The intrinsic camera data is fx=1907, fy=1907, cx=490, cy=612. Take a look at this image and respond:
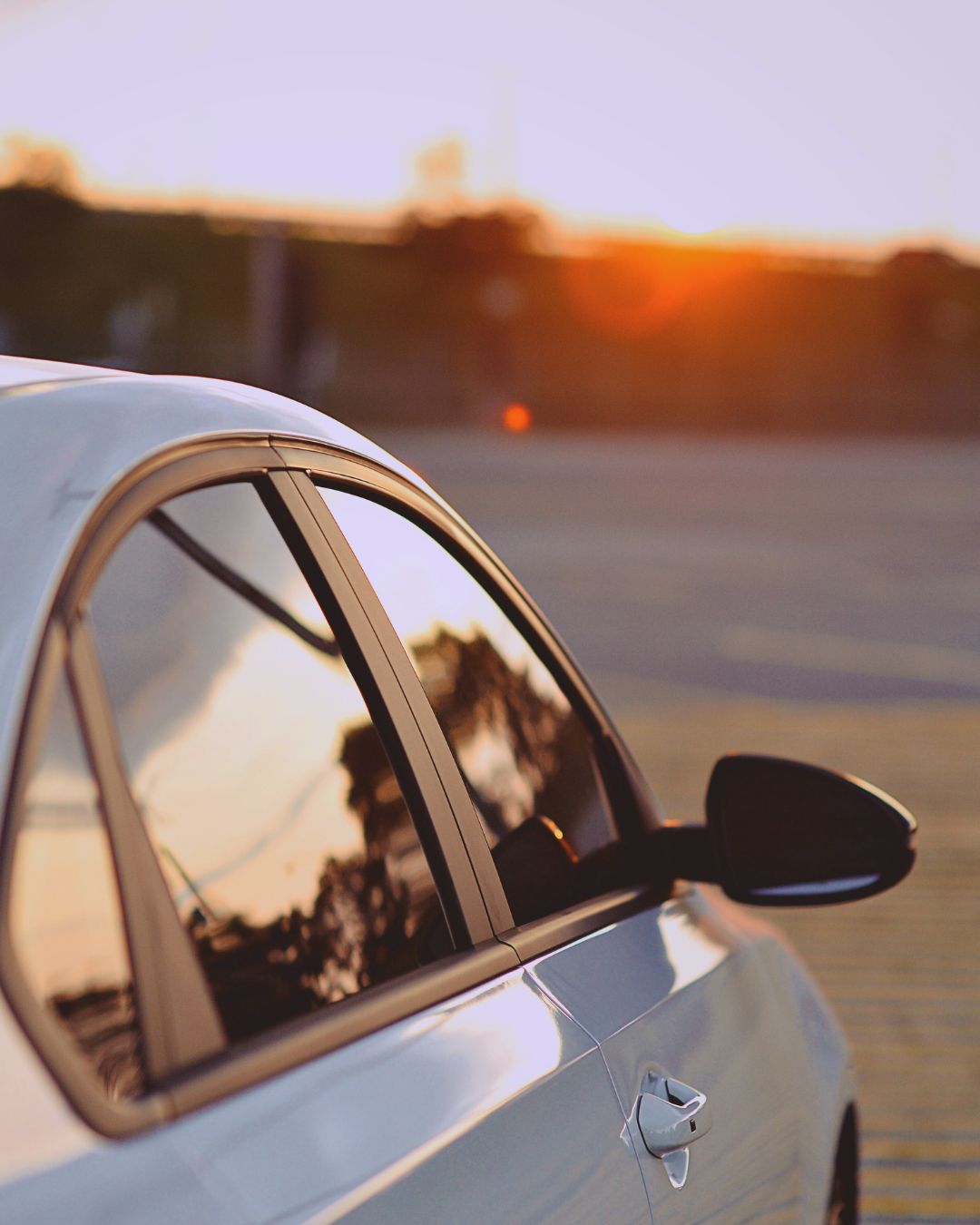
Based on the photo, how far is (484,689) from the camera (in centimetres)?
222

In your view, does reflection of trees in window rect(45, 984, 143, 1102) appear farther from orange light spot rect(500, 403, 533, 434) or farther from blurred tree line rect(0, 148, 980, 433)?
blurred tree line rect(0, 148, 980, 433)

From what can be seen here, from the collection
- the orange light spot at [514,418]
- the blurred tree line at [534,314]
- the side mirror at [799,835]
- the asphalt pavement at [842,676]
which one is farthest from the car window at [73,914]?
the blurred tree line at [534,314]

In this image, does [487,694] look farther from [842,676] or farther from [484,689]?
[842,676]

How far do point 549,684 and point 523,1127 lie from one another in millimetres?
848

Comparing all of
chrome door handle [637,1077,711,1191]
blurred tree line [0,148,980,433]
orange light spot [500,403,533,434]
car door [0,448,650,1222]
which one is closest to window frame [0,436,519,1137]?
car door [0,448,650,1222]

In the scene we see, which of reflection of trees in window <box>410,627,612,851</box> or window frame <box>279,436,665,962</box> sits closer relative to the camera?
window frame <box>279,436,665,962</box>

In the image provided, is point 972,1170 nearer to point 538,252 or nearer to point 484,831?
point 484,831

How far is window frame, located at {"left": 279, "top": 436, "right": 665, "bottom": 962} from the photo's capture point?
1846 millimetres

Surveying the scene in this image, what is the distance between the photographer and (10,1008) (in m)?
1.10

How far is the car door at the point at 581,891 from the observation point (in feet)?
6.35

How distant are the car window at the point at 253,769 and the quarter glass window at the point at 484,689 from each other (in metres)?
0.12

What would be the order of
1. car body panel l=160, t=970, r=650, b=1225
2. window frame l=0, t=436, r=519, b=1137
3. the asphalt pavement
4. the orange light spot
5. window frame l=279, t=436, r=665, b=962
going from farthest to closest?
the asphalt pavement
the orange light spot
window frame l=279, t=436, r=665, b=962
car body panel l=160, t=970, r=650, b=1225
window frame l=0, t=436, r=519, b=1137

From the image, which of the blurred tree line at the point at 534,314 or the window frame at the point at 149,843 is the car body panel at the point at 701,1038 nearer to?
the window frame at the point at 149,843

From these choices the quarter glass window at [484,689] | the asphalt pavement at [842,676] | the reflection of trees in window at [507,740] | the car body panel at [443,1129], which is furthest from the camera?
the asphalt pavement at [842,676]
